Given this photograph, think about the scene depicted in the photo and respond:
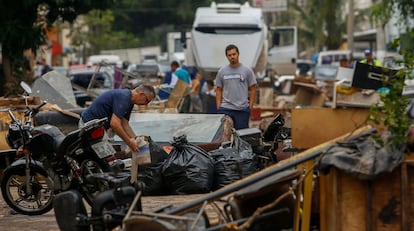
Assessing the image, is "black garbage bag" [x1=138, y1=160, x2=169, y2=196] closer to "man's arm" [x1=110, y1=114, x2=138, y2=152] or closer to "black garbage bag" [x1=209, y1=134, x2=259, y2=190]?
"man's arm" [x1=110, y1=114, x2=138, y2=152]

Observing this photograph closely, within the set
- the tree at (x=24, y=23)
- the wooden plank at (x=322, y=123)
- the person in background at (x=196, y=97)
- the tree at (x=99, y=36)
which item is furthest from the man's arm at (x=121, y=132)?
the tree at (x=99, y=36)

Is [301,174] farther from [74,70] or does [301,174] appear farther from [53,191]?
[74,70]

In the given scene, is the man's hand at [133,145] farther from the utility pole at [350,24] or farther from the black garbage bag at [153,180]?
the utility pole at [350,24]

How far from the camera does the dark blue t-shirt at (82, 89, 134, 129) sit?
10516mm

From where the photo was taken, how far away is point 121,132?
10352 mm

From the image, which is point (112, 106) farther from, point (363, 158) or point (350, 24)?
point (350, 24)

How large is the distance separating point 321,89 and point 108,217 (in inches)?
699

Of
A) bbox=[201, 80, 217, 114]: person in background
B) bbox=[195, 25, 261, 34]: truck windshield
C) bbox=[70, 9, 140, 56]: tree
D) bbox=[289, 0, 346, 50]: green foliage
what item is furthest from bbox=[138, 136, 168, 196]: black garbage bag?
bbox=[70, 9, 140, 56]: tree

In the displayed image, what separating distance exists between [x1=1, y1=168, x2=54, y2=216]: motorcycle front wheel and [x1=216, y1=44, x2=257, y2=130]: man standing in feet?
13.1

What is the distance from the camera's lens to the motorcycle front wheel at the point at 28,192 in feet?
32.8

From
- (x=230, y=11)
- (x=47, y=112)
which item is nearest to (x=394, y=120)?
(x=47, y=112)

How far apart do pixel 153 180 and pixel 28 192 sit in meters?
1.28

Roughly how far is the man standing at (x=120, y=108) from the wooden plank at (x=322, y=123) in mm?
2306

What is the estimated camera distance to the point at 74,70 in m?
34.3
